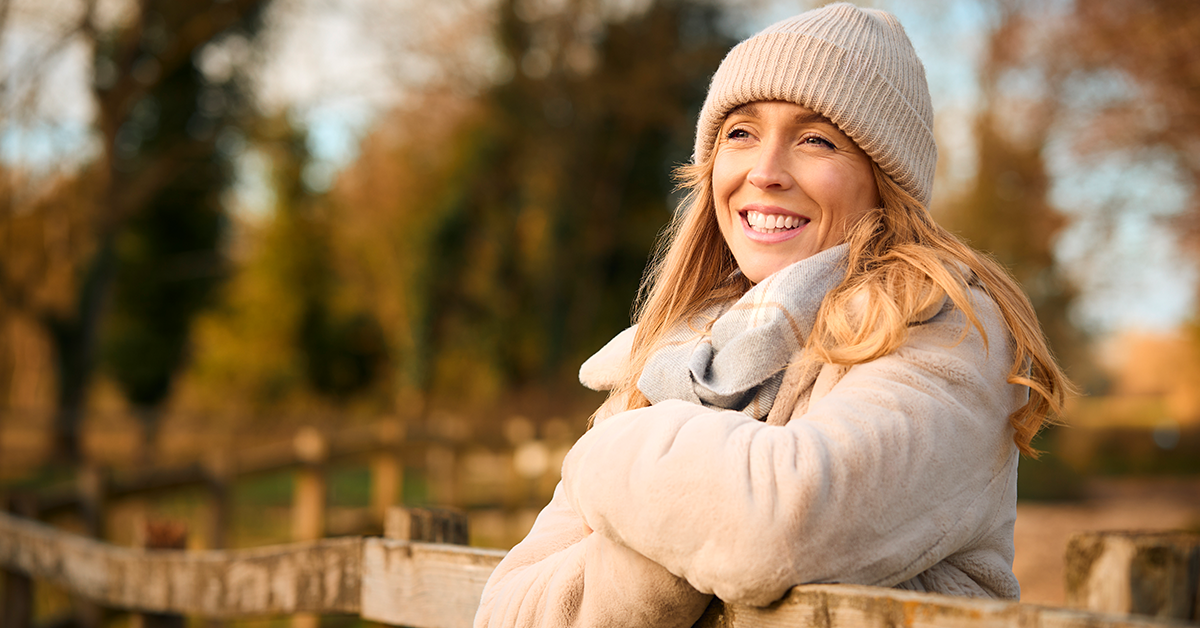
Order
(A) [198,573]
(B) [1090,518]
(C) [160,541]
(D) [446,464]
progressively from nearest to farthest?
(A) [198,573], (C) [160,541], (D) [446,464], (B) [1090,518]

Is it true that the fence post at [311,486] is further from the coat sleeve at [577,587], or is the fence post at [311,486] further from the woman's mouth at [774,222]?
the woman's mouth at [774,222]

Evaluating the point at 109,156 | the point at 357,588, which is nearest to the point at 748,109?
the point at 357,588

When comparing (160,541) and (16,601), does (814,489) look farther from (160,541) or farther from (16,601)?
(16,601)

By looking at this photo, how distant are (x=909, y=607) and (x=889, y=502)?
12 centimetres

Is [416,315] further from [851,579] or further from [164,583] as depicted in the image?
[851,579]

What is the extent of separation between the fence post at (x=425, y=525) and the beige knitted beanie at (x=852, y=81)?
1.11 meters

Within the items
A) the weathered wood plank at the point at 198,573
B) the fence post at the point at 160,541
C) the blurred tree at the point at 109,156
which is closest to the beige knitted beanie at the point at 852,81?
the weathered wood plank at the point at 198,573

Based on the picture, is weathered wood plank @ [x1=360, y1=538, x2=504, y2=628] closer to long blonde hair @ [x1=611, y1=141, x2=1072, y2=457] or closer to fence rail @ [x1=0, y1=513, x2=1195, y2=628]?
fence rail @ [x1=0, y1=513, x2=1195, y2=628]

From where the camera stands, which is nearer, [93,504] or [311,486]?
[93,504]

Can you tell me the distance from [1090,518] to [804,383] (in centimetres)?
1220

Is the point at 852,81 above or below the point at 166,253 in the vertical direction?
below

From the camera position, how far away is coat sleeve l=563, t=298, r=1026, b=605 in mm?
1139

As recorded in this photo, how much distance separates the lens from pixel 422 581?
2.09 metres

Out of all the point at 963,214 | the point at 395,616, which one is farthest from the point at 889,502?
the point at 963,214
